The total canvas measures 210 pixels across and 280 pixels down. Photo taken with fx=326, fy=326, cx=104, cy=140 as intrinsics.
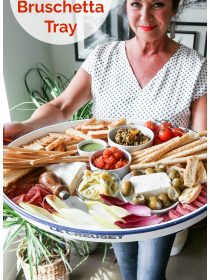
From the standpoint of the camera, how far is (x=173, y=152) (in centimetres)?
87

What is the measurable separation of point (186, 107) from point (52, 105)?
0.47 meters

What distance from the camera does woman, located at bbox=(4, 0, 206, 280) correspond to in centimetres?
103

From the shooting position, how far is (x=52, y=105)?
1174mm

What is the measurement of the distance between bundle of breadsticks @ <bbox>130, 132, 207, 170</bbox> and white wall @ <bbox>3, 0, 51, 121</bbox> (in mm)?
885

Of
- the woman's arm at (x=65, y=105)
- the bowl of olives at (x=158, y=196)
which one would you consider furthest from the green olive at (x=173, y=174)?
→ the woman's arm at (x=65, y=105)

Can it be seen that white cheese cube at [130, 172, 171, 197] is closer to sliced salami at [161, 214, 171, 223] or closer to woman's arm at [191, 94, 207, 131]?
sliced salami at [161, 214, 171, 223]

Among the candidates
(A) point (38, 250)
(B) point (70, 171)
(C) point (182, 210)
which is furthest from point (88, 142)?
(A) point (38, 250)

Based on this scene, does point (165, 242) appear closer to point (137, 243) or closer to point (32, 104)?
point (137, 243)

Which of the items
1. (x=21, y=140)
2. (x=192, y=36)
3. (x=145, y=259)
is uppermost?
(x=192, y=36)

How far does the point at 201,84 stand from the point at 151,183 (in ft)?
1.61

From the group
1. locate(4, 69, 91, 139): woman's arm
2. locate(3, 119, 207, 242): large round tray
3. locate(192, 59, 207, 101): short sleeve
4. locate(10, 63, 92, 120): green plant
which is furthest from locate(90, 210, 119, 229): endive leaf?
locate(10, 63, 92, 120): green plant

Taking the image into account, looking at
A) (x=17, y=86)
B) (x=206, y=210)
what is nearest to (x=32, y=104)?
(x=17, y=86)

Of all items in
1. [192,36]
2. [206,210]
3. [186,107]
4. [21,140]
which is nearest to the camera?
[206,210]

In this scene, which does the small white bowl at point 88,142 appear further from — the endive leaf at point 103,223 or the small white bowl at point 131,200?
the endive leaf at point 103,223
